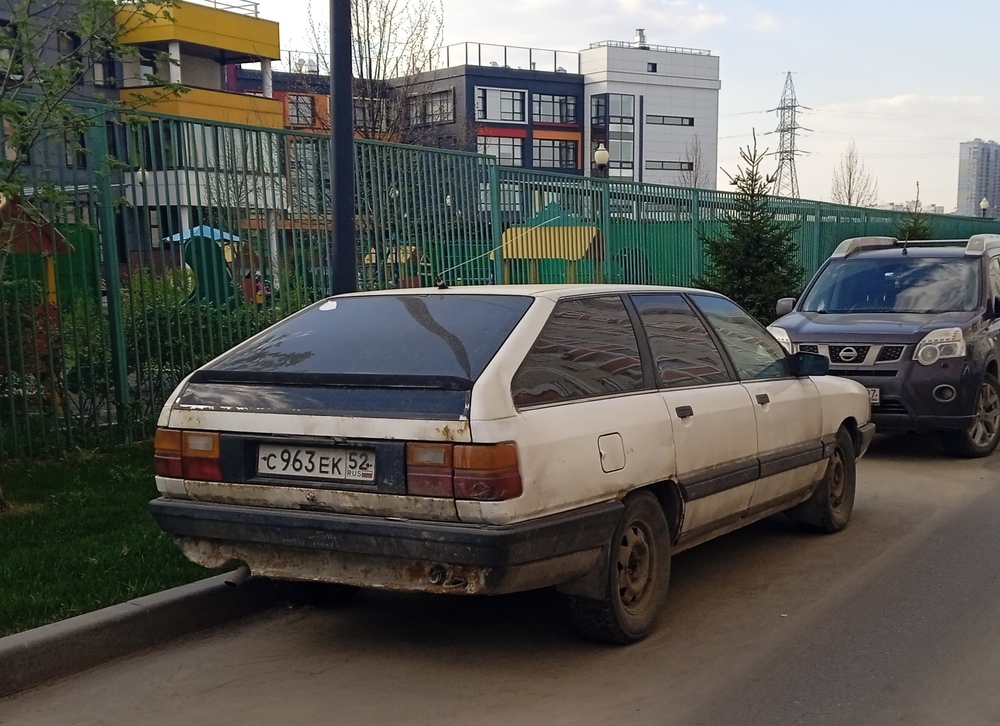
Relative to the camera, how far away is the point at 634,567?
5055mm

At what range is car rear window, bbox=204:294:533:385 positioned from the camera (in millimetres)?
4691

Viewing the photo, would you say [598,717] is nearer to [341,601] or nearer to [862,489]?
[341,601]

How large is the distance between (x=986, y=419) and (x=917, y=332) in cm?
108

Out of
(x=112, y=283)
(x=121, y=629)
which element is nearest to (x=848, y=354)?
(x=112, y=283)

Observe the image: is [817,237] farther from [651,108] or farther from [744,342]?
[651,108]

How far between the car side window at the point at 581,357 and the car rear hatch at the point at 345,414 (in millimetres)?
176

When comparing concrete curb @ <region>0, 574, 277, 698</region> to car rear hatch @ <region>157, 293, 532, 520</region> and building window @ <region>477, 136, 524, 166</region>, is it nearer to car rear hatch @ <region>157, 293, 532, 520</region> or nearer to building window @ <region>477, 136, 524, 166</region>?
car rear hatch @ <region>157, 293, 532, 520</region>

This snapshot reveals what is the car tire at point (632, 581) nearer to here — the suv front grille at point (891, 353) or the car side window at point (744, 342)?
the car side window at point (744, 342)

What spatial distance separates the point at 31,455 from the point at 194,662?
422 cm

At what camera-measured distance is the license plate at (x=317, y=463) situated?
4543 millimetres

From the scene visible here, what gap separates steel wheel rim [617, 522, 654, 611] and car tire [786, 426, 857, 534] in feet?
7.16

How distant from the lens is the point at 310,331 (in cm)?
533

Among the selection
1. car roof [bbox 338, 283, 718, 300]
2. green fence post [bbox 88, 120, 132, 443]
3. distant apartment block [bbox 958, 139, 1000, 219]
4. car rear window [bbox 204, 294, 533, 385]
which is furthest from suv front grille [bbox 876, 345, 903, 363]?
distant apartment block [bbox 958, 139, 1000, 219]

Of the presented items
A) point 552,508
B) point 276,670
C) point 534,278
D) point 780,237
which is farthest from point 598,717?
point 780,237
